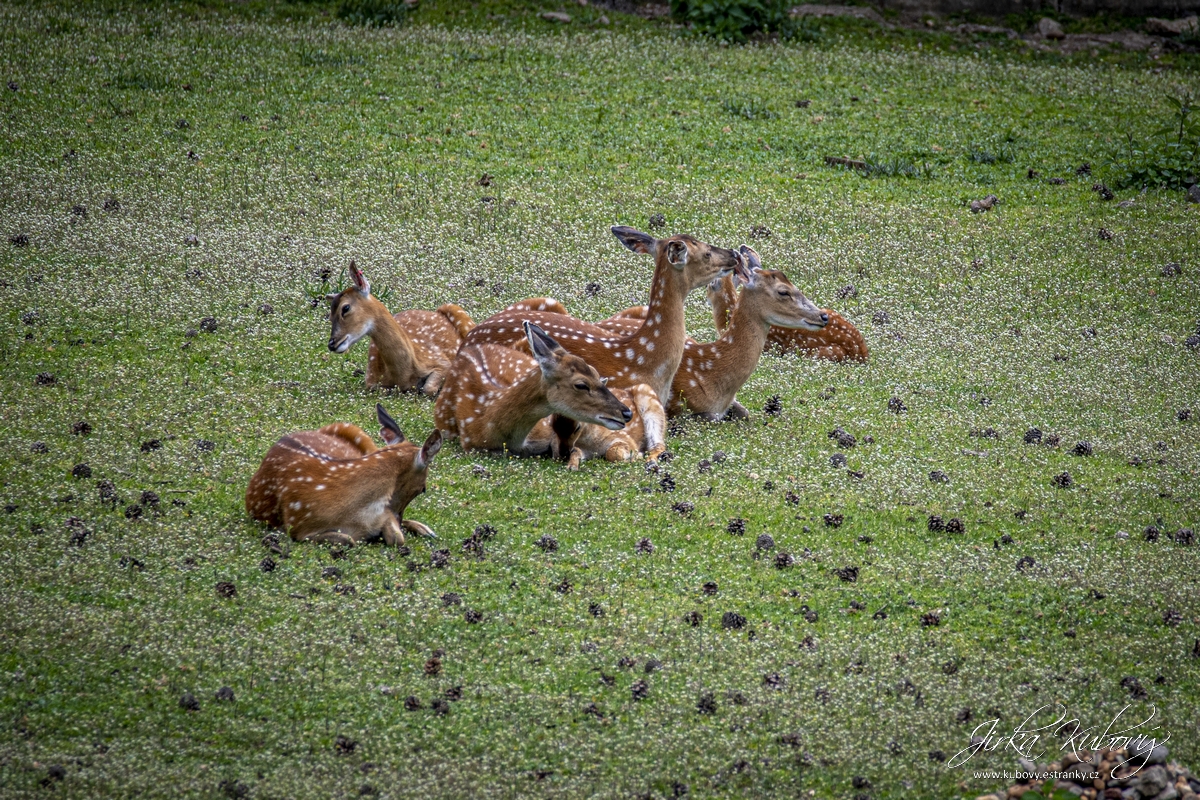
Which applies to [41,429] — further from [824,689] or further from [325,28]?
[325,28]

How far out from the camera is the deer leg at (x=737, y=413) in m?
9.72

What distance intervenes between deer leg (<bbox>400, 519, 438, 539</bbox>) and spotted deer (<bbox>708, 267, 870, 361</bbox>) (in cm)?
433

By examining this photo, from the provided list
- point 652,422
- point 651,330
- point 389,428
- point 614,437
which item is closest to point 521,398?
point 614,437

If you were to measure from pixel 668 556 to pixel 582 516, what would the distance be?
72cm

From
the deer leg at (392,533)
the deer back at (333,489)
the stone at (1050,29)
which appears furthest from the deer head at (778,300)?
the stone at (1050,29)

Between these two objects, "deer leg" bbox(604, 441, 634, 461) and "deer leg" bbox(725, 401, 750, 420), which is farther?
"deer leg" bbox(725, 401, 750, 420)

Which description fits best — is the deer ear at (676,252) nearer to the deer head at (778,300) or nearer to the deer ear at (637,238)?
the deer ear at (637,238)

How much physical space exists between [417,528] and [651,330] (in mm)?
3100

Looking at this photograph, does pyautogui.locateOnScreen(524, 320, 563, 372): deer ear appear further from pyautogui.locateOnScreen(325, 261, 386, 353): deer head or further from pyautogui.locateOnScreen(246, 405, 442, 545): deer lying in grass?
pyautogui.locateOnScreen(325, 261, 386, 353): deer head

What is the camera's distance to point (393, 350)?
985 cm

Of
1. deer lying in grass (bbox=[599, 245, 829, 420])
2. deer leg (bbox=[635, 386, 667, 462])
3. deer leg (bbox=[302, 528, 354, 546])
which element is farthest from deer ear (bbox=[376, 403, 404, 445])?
deer lying in grass (bbox=[599, 245, 829, 420])

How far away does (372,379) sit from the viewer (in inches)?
395

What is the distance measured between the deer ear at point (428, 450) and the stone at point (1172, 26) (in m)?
18.8

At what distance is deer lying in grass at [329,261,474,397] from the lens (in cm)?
979
